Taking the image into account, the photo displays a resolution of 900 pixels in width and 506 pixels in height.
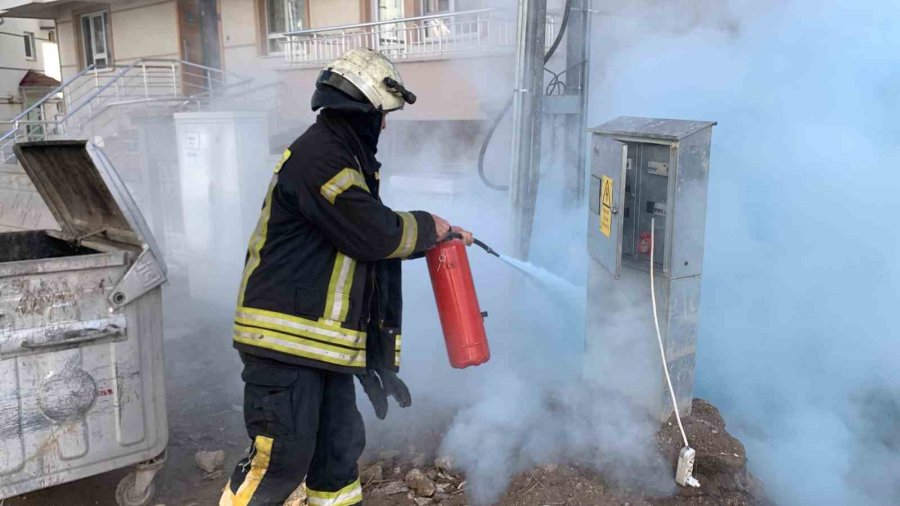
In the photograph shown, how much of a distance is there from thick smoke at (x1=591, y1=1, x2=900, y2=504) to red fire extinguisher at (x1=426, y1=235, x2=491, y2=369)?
1546mm

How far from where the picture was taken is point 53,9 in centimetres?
1553

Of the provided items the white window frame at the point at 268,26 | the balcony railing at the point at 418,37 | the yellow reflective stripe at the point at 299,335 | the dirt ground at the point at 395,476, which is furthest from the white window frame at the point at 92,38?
the yellow reflective stripe at the point at 299,335

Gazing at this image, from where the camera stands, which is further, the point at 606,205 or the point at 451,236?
the point at 606,205

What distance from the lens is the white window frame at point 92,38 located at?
49.6ft

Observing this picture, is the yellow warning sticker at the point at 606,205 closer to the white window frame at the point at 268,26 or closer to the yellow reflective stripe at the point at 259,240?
the yellow reflective stripe at the point at 259,240

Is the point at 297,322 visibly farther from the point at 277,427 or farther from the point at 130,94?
the point at 130,94

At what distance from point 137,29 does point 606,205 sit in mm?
13417

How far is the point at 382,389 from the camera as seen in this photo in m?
2.70

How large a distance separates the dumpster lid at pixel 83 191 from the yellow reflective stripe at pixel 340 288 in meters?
1.08

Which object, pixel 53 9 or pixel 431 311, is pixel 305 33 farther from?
pixel 53 9

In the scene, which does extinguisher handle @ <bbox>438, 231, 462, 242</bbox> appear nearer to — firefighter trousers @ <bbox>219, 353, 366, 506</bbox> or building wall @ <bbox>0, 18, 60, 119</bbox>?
firefighter trousers @ <bbox>219, 353, 366, 506</bbox>

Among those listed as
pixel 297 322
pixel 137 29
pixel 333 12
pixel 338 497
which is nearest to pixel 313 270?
pixel 297 322


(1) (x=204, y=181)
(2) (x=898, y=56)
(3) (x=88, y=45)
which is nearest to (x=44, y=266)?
(1) (x=204, y=181)

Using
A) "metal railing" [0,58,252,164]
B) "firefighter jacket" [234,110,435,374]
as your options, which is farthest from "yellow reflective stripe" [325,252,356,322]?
"metal railing" [0,58,252,164]
